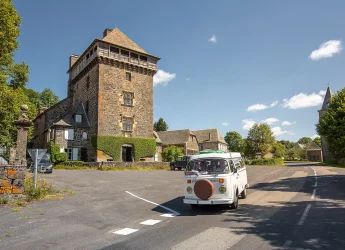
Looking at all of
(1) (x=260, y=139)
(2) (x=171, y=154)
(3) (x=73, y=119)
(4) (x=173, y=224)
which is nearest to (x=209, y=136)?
(1) (x=260, y=139)

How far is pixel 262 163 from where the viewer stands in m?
50.0

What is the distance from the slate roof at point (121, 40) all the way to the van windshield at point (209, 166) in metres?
29.7

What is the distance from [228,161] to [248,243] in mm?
4243

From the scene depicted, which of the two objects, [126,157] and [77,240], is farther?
[126,157]

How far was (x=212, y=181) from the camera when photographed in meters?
9.14

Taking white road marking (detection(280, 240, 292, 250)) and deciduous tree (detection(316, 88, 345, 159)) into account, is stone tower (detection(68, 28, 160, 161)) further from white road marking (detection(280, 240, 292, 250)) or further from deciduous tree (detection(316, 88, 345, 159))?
white road marking (detection(280, 240, 292, 250))

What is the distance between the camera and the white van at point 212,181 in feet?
29.4

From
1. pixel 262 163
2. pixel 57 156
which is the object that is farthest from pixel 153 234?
pixel 262 163

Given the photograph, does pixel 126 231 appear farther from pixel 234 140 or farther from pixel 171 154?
pixel 234 140

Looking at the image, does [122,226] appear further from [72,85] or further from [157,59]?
[72,85]

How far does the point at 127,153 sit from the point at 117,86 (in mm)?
9811

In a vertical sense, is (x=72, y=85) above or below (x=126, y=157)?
above

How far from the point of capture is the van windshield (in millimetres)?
9477

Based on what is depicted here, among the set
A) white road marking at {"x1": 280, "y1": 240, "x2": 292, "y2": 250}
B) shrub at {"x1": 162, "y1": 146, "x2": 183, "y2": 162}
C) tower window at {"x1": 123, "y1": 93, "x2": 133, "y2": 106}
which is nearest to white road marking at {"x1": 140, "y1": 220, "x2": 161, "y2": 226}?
white road marking at {"x1": 280, "y1": 240, "x2": 292, "y2": 250}
